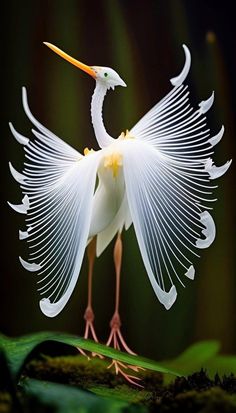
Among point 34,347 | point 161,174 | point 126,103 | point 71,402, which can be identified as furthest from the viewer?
point 126,103

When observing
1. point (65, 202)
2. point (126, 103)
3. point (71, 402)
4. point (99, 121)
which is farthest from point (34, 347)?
point (126, 103)

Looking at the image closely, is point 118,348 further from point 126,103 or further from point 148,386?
point 126,103

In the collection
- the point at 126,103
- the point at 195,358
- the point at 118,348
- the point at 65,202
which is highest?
the point at 126,103

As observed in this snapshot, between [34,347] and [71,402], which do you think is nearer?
[71,402]

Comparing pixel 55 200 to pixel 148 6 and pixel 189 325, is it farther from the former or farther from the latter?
pixel 148 6

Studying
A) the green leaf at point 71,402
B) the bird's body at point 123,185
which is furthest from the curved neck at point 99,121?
the green leaf at point 71,402

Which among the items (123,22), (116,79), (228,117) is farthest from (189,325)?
(123,22)

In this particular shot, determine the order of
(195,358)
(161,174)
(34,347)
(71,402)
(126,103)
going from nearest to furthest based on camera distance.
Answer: (71,402) < (34,347) < (161,174) < (195,358) < (126,103)
